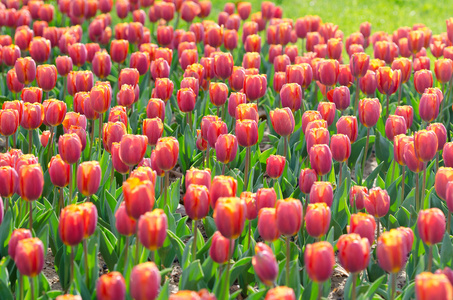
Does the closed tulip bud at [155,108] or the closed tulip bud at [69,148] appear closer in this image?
the closed tulip bud at [69,148]

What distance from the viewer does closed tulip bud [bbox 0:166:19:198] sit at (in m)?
2.41

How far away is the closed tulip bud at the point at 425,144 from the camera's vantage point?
105 inches

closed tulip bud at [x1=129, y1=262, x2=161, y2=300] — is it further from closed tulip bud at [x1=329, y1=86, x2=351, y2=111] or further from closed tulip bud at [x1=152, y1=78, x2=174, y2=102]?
closed tulip bud at [x1=329, y1=86, x2=351, y2=111]

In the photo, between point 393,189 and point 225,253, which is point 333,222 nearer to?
point 393,189

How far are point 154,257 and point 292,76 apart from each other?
1.77 meters

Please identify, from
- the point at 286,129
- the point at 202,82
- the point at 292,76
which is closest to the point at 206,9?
the point at 202,82

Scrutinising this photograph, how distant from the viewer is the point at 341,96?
372 centimetres

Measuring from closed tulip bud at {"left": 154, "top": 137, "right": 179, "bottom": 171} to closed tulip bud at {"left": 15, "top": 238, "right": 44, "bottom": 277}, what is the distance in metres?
0.71

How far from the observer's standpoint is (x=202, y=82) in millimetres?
4387

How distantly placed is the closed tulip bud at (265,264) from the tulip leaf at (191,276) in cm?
32

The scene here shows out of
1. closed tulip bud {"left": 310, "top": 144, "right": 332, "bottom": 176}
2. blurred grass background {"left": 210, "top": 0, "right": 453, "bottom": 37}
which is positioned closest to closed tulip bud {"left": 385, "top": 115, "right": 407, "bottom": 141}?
closed tulip bud {"left": 310, "top": 144, "right": 332, "bottom": 176}

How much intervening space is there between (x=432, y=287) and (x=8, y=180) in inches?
61.1

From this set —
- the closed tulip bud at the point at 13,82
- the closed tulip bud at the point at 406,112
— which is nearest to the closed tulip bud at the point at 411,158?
the closed tulip bud at the point at 406,112

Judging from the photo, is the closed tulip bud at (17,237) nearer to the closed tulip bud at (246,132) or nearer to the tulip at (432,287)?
the closed tulip bud at (246,132)
